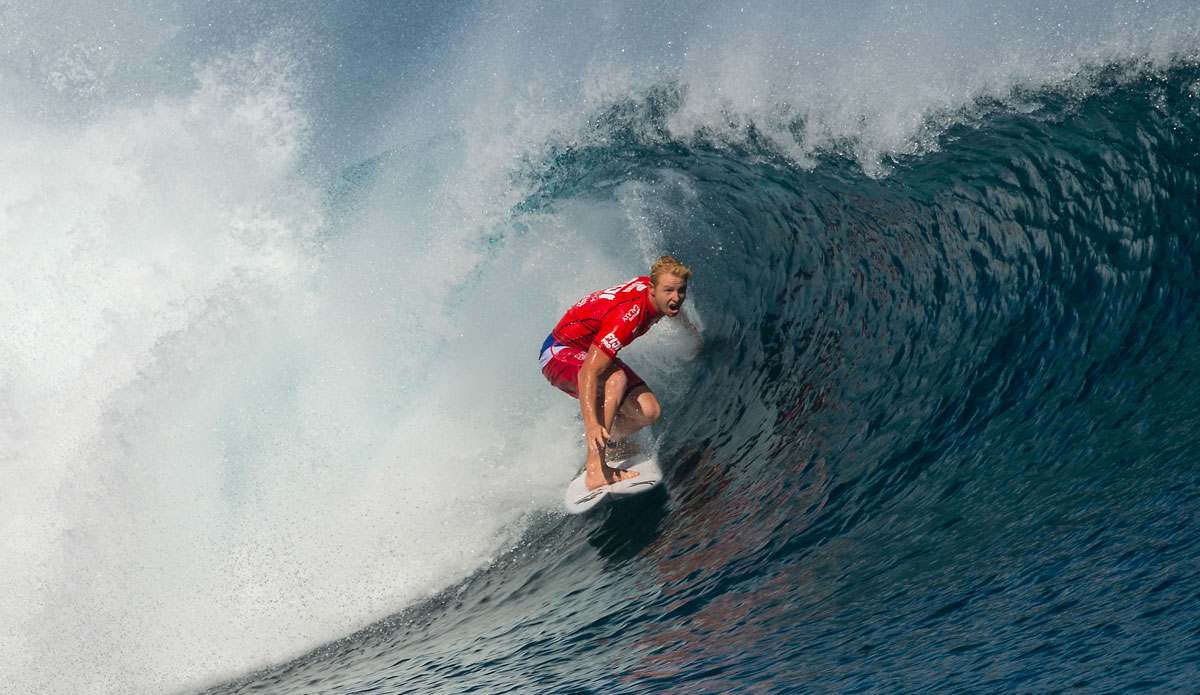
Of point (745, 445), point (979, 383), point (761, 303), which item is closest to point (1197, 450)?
point (979, 383)

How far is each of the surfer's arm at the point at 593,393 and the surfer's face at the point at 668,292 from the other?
1.36 feet

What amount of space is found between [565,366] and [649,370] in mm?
1424

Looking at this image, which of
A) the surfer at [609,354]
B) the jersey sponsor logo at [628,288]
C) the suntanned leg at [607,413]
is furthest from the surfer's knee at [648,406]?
the jersey sponsor logo at [628,288]

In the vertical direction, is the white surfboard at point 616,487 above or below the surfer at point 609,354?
below

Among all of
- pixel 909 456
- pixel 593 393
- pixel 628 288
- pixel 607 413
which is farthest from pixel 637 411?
pixel 909 456

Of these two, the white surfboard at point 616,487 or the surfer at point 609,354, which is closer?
the surfer at point 609,354

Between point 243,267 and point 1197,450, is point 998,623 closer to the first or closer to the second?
point 1197,450

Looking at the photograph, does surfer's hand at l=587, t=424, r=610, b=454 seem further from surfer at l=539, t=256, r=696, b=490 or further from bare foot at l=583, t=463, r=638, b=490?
bare foot at l=583, t=463, r=638, b=490

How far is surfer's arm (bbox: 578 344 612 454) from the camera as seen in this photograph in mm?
5145

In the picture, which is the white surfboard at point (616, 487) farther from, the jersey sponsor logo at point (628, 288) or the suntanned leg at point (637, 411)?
the jersey sponsor logo at point (628, 288)

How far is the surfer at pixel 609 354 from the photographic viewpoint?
16.8ft

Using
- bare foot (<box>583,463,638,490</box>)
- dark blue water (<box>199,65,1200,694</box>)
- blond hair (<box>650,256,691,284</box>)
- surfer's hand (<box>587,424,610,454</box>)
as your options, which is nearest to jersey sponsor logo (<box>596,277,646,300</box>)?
blond hair (<box>650,256,691,284</box>)

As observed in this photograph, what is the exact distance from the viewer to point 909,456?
4.70m

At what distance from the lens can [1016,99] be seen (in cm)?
695
